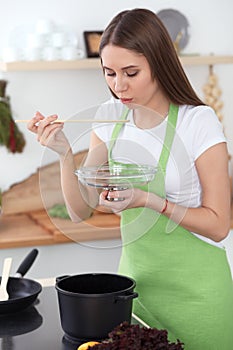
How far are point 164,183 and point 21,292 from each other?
46 cm

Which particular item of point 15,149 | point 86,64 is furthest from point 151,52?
point 15,149

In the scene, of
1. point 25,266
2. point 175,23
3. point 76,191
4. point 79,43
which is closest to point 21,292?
point 25,266

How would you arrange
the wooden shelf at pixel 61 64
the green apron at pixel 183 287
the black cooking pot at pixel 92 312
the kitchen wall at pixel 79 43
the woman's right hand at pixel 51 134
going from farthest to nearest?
the kitchen wall at pixel 79 43, the wooden shelf at pixel 61 64, the green apron at pixel 183 287, the woman's right hand at pixel 51 134, the black cooking pot at pixel 92 312

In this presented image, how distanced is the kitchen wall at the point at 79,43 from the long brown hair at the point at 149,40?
1.49 meters

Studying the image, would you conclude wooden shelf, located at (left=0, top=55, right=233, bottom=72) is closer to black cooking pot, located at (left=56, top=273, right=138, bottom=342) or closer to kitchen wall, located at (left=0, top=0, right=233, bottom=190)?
kitchen wall, located at (left=0, top=0, right=233, bottom=190)

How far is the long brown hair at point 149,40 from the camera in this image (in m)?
1.73

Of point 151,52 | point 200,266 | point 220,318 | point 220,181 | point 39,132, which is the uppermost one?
point 151,52

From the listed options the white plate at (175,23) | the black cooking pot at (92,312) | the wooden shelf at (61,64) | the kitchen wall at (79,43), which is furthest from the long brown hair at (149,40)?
the white plate at (175,23)

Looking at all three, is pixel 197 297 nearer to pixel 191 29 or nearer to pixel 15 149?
pixel 15 149

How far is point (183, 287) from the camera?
190 centimetres

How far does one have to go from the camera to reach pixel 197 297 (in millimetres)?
1897

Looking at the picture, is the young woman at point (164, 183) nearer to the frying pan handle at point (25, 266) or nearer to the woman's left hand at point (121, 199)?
the woman's left hand at point (121, 199)

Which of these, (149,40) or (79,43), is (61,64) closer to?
(79,43)

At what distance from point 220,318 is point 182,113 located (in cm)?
53
